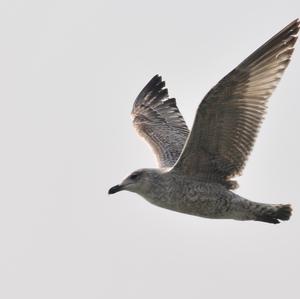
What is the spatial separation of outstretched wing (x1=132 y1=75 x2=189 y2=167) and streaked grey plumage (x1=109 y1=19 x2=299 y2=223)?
1.76 m

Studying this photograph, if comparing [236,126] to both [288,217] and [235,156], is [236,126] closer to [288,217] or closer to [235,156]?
[235,156]

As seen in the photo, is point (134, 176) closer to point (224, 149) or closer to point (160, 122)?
point (224, 149)

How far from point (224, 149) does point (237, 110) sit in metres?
0.67

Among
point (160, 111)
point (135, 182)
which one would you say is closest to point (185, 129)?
point (160, 111)

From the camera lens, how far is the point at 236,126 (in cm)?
1417

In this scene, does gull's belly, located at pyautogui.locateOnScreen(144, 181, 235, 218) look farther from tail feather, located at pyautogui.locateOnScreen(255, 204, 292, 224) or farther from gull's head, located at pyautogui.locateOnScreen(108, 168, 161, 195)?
tail feather, located at pyautogui.locateOnScreen(255, 204, 292, 224)

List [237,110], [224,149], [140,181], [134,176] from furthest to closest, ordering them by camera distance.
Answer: [134,176] → [140,181] → [224,149] → [237,110]

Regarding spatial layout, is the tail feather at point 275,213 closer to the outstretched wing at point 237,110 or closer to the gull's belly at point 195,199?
the gull's belly at point 195,199

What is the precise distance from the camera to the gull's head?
14469 millimetres

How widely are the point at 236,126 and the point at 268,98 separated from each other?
617 millimetres

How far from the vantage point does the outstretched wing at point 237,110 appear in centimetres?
1377

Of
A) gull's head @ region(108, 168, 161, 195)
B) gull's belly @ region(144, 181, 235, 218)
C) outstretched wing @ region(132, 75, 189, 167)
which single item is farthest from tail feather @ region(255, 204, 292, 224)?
outstretched wing @ region(132, 75, 189, 167)

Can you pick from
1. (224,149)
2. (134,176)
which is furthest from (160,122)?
(224,149)

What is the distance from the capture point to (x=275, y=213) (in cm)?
1459
